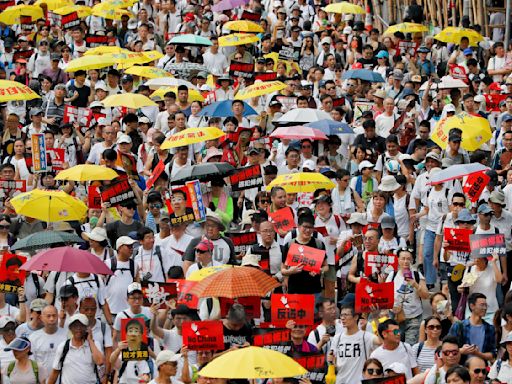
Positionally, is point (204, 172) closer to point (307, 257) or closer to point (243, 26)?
point (307, 257)

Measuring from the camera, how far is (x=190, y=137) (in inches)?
859

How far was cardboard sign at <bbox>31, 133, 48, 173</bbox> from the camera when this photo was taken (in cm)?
2253

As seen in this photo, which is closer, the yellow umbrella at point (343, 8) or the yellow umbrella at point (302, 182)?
the yellow umbrella at point (302, 182)

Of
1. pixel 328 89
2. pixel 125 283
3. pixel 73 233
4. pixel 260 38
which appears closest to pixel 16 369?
pixel 125 283

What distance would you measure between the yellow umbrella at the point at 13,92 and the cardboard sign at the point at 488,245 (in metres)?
8.30

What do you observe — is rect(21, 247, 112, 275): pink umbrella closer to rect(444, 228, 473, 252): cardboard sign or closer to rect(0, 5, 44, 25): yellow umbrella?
rect(444, 228, 473, 252): cardboard sign

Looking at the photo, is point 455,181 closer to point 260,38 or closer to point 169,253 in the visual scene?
point 169,253

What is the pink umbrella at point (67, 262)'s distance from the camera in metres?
17.4

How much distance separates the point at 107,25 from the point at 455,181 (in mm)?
12962

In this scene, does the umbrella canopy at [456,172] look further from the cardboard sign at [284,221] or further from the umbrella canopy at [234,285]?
the umbrella canopy at [234,285]

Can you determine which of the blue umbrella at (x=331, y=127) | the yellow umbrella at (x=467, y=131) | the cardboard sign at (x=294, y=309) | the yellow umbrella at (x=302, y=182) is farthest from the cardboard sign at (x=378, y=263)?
the blue umbrella at (x=331, y=127)

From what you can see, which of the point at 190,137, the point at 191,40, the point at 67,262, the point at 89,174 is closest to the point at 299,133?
the point at 190,137

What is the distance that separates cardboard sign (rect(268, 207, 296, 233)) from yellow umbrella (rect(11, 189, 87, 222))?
2.21 metres

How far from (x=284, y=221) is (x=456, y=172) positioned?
6.76 feet
